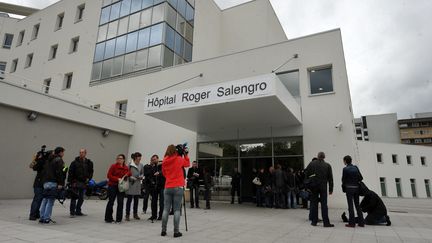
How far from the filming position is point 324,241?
5.12 meters

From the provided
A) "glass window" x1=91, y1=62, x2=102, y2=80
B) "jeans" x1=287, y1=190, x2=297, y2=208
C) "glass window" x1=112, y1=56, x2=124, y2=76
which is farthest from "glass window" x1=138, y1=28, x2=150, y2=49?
"jeans" x1=287, y1=190, x2=297, y2=208

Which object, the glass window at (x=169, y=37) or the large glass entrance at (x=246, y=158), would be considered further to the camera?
the glass window at (x=169, y=37)

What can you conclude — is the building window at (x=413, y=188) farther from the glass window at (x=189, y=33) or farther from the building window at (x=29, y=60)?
the building window at (x=29, y=60)

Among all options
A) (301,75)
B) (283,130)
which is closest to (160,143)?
(283,130)

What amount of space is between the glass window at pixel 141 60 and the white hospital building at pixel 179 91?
96 mm

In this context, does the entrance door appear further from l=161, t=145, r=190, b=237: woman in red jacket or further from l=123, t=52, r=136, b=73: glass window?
l=123, t=52, r=136, b=73: glass window

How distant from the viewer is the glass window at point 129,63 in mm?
18541

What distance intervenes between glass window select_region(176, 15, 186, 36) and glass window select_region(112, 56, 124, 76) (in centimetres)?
459

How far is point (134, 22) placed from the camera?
19.4 m

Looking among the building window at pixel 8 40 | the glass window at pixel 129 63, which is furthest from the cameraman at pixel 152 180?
the building window at pixel 8 40

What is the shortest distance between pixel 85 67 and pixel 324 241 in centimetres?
2085

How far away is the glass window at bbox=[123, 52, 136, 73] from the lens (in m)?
18.5

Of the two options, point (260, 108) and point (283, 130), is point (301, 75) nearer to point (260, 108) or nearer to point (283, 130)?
point (283, 130)

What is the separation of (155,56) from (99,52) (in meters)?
5.59
